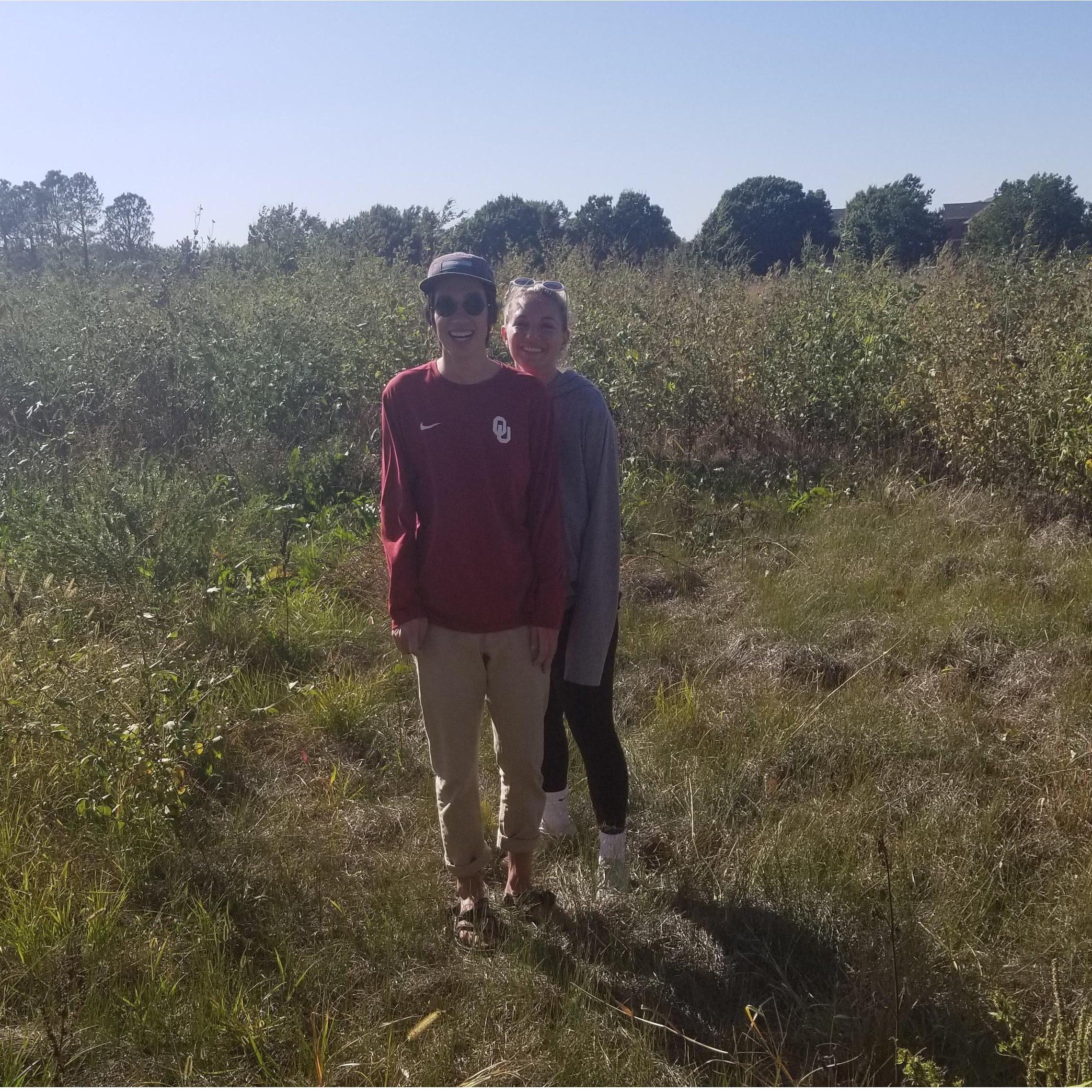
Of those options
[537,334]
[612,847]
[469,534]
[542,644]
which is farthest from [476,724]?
[537,334]

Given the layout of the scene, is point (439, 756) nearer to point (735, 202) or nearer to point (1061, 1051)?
point (1061, 1051)

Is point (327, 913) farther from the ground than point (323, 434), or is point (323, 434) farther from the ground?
point (323, 434)

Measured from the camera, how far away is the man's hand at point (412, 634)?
2.46 meters

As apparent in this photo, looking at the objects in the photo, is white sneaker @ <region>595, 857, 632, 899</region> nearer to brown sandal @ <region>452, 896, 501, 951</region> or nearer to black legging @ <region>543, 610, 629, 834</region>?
black legging @ <region>543, 610, 629, 834</region>

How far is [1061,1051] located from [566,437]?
1.80 metres

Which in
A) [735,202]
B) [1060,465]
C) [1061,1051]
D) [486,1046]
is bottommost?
[486,1046]

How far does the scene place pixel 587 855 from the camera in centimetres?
309

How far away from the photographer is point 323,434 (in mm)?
7059

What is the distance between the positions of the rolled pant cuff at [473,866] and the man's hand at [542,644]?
587mm

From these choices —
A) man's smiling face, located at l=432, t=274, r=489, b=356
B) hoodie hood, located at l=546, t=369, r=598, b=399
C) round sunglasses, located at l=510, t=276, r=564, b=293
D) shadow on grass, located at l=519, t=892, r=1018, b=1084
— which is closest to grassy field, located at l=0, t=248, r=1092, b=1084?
shadow on grass, located at l=519, t=892, r=1018, b=1084

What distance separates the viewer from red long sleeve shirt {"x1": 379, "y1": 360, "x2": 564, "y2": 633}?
238cm

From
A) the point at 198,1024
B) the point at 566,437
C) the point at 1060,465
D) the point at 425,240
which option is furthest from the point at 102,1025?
the point at 425,240

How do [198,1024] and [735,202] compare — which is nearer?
[198,1024]

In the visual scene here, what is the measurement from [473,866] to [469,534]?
97 cm
